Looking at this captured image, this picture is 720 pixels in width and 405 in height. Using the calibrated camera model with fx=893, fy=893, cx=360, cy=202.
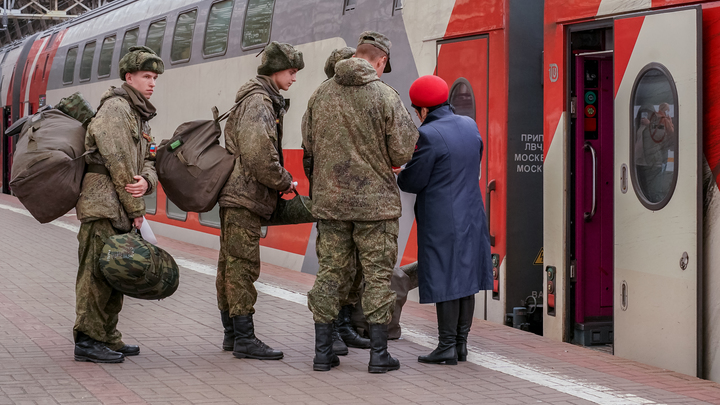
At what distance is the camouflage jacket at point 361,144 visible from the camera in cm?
517

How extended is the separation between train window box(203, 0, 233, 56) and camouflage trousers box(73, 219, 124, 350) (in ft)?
19.9

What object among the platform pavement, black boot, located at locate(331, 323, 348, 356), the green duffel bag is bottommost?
the platform pavement

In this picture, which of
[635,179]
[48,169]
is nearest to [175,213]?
[48,169]

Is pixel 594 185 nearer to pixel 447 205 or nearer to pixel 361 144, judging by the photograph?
pixel 447 205

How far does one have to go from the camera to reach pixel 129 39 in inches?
552

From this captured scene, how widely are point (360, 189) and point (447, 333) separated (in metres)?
1.11

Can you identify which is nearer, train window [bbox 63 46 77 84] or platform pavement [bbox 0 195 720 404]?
platform pavement [bbox 0 195 720 404]

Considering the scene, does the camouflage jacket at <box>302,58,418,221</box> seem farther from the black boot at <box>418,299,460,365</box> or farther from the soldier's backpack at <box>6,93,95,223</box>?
the soldier's backpack at <box>6,93,95,223</box>

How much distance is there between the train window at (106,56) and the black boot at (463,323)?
35.0 ft

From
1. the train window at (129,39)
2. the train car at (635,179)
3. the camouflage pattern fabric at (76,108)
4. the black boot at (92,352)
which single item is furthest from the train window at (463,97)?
the train window at (129,39)

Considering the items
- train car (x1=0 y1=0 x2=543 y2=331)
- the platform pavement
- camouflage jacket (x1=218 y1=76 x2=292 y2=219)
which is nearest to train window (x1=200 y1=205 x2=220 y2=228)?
train car (x1=0 y1=0 x2=543 y2=331)

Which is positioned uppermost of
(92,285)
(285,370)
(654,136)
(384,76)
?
(384,76)

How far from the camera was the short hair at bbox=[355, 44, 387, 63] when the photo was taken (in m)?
5.47

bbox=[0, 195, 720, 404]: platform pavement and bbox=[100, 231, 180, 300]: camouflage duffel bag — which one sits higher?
bbox=[100, 231, 180, 300]: camouflage duffel bag
